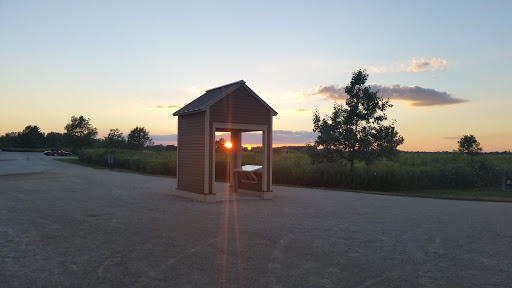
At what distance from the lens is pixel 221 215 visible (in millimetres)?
11562

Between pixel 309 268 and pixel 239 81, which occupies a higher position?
pixel 239 81

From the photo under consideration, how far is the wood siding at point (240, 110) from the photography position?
15242 mm

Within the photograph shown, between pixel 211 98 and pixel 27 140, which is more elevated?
pixel 27 140

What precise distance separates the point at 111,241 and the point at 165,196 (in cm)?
829

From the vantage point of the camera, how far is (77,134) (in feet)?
237

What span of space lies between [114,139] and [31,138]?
69.5 m

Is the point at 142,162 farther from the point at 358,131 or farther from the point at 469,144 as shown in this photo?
the point at 469,144

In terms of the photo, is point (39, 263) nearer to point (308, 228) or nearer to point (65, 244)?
point (65, 244)

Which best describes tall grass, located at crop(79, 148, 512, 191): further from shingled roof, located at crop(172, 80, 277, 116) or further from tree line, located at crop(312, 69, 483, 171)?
shingled roof, located at crop(172, 80, 277, 116)

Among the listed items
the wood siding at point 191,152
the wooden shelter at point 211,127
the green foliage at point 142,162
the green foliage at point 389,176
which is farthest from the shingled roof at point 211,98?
the green foliage at point 142,162

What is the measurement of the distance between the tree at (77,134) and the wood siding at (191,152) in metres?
62.1

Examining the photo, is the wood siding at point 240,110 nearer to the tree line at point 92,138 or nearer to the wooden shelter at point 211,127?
the wooden shelter at point 211,127

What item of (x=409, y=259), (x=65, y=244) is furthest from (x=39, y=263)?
(x=409, y=259)

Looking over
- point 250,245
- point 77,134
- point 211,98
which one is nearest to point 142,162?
point 211,98
